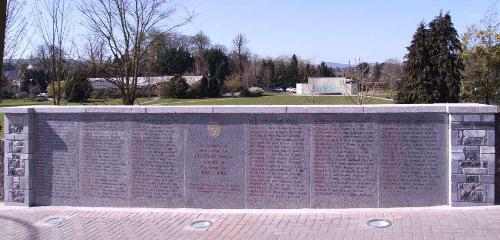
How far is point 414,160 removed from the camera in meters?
8.17

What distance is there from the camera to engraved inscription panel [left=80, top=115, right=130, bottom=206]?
9.21 metres

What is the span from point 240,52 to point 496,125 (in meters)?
91.0

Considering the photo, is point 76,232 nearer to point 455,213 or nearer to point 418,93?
point 455,213

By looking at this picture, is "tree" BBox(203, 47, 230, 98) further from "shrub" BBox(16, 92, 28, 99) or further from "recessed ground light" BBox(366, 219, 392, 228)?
"recessed ground light" BBox(366, 219, 392, 228)

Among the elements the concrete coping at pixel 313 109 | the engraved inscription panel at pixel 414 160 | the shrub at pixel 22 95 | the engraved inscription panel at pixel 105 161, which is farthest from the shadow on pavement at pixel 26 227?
the shrub at pixel 22 95

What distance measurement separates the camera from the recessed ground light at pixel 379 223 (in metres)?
7.33

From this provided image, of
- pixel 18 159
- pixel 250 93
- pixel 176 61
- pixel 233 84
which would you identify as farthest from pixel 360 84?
pixel 250 93

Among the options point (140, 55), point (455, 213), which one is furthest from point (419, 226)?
point (140, 55)

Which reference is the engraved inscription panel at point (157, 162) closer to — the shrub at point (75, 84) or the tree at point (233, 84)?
the shrub at point (75, 84)

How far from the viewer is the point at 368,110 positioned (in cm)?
817

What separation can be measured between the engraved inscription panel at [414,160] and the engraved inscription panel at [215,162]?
217cm

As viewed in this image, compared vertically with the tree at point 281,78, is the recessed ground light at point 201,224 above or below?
below

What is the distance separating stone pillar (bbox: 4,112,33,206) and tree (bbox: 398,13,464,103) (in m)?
28.3

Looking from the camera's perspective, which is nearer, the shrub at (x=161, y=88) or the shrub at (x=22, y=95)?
the shrub at (x=161, y=88)
